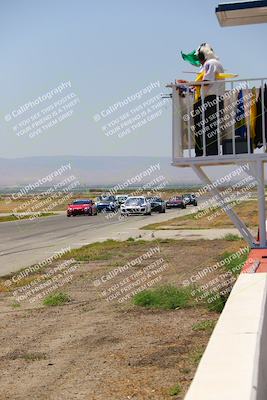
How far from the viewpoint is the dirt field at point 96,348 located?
5.99 meters

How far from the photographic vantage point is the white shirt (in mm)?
7098

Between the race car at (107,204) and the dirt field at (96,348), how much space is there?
1759 inches

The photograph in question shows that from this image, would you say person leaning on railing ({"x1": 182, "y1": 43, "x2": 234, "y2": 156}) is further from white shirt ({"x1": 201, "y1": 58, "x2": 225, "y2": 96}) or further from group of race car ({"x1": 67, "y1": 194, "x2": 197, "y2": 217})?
group of race car ({"x1": 67, "y1": 194, "x2": 197, "y2": 217})

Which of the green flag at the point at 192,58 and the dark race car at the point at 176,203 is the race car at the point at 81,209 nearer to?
the dark race car at the point at 176,203

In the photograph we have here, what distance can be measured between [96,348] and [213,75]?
3577 mm

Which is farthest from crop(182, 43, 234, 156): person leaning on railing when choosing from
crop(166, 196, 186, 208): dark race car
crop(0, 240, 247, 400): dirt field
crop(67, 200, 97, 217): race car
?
crop(166, 196, 186, 208): dark race car

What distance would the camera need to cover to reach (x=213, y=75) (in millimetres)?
7191

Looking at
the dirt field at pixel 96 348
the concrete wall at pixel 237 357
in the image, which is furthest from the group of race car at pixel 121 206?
the concrete wall at pixel 237 357

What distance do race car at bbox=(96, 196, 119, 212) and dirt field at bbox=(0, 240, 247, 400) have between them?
147 ft

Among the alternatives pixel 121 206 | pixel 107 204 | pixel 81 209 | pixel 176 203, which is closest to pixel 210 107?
pixel 121 206

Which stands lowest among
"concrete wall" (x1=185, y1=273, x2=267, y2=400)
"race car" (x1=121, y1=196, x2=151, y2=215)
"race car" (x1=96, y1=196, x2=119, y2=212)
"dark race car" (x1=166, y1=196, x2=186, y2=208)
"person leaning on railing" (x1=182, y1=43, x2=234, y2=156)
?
"dark race car" (x1=166, y1=196, x2=186, y2=208)

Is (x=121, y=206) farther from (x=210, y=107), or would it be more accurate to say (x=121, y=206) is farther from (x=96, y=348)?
(x=210, y=107)

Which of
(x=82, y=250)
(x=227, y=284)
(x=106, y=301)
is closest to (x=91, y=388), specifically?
(x=106, y=301)

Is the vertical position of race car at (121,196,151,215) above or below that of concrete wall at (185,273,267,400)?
below
